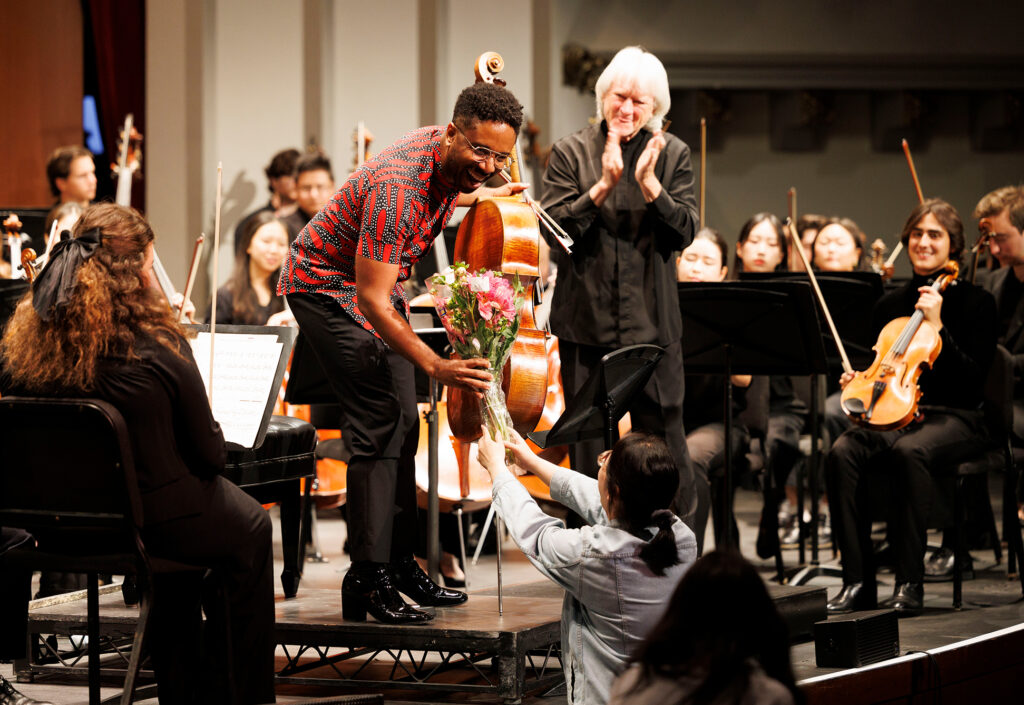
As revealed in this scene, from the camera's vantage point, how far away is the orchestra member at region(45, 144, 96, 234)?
5953 millimetres

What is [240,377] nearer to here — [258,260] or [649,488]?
[649,488]

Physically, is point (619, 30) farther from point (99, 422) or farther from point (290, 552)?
point (99, 422)

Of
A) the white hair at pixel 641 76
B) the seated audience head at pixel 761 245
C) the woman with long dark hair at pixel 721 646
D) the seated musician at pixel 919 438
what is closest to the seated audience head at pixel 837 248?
the seated audience head at pixel 761 245

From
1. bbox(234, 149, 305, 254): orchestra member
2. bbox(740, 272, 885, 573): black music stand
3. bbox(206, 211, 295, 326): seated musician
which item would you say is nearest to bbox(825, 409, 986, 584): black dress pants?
bbox(740, 272, 885, 573): black music stand

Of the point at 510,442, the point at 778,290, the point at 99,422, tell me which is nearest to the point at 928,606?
the point at 778,290

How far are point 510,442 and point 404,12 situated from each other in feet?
19.1

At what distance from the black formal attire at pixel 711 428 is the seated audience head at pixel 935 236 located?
840mm

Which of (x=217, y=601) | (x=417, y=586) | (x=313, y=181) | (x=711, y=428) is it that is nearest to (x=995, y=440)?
(x=711, y=428)

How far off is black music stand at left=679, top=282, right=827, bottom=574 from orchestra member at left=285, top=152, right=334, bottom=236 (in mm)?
2925

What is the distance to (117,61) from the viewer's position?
26.2 feet

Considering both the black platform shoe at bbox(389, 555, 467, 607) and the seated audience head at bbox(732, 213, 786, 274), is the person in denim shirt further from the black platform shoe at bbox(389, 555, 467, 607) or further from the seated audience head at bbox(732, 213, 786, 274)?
the seated audience head at bbox(732, 213, 786, 274)

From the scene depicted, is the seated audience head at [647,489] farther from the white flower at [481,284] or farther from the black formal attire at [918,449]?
the black formal attire at [918,449]

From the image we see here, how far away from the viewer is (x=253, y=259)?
5.47 m

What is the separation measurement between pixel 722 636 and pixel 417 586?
1.86 meters
